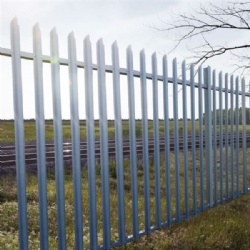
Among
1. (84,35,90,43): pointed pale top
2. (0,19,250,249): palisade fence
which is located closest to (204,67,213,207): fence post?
(0,19,250,249): palisade fence

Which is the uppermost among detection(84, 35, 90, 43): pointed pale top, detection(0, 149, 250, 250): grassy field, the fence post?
detection(84, 35, 90, 43): pointed pale top

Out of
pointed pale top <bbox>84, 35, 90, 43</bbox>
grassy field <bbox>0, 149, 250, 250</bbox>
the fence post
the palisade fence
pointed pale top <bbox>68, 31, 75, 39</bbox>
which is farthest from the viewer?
the fence post

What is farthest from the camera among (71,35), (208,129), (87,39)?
(208,129)

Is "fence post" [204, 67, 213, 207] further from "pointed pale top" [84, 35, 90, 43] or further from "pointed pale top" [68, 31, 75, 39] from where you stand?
"pointed pale top" [68, 31, 75, 39]

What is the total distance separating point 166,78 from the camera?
5387 mm

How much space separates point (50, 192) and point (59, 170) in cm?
314

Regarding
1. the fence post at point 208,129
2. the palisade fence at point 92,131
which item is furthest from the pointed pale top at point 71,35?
the fence post at point 208,129

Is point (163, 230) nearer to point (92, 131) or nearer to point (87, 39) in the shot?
point (92, 131)

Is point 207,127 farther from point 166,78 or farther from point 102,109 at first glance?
point 102,109

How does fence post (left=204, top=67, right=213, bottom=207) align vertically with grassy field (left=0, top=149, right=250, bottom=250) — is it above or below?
above

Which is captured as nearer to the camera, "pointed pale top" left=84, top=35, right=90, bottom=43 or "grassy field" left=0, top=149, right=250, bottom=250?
"pointed pale top" left=84, top=35, right=90, bottom=43

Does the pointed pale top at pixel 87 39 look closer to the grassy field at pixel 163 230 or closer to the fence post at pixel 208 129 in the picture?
the grassy field at pixel 163 230

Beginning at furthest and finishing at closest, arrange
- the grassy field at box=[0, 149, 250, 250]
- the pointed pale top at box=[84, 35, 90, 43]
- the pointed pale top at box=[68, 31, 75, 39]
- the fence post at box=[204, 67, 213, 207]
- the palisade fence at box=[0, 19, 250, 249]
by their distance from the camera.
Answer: the fence post at box=[204, 67, 213, 207] → the grassy field at box=[0, 149, 250, 250] → the pointed pale top at box=[84, 35, 90, 43] → the pointed pale top at box=[68, 31, 75, 39] → the palisade fence at box=[0, 19, 250, 249]

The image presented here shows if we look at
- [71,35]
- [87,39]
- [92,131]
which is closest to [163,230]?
[92,131]
